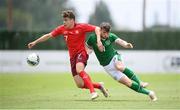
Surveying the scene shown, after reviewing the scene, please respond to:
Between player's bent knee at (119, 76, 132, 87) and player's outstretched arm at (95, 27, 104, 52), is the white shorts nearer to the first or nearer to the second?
player's bent knee at (119, 76, 132, 87)

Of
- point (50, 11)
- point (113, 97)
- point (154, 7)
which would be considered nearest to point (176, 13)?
point (154, 7)

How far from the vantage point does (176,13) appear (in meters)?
42.0

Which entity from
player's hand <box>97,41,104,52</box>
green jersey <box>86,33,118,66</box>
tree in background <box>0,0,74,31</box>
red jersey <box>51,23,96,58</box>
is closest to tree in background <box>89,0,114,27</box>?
tree in background <box>0,0,74,31</box>

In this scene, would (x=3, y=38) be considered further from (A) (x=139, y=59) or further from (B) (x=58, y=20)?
(A) (x=139, y=59)

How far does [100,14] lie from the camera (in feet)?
141

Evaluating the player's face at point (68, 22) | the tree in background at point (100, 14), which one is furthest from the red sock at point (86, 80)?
the tree in background at point (100, 14)

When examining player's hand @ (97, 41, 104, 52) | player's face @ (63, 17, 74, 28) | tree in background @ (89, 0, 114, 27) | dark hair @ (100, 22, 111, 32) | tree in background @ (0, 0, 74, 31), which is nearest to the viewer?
player's hand @ (97, 41, 104, 52)

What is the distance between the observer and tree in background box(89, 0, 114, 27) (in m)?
42.2

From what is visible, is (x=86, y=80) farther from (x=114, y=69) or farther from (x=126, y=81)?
(x=126, y=81)

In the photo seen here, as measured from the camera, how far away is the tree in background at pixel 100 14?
4219 cm

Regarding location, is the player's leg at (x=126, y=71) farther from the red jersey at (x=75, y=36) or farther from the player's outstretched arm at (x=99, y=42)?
the red jersey at (x=75, y=36)

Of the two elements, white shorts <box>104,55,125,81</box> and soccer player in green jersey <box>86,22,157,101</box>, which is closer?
soccer player in green jersey <box>86,22,157,101</box>

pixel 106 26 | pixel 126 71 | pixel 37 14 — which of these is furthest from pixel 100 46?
pixel 37 14

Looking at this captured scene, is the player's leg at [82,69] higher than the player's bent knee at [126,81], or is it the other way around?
the player's leg at [82,69]
